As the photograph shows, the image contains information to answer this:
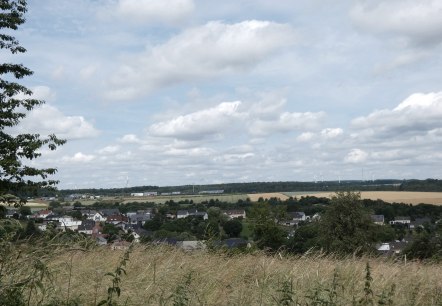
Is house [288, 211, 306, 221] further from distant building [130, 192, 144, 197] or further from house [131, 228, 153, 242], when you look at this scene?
house [131, 228, 153, 242]

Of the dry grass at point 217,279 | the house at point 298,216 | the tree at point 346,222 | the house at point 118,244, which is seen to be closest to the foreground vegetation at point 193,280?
the dry grass at point 217,279

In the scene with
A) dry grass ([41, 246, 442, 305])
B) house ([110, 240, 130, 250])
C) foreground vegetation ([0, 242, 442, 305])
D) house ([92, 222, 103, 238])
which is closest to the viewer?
foreground vegetation ([0, 242, 442, 305])

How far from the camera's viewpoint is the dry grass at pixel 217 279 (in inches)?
210

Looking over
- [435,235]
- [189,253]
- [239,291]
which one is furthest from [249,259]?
[435,235]

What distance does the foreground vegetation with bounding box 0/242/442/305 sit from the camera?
4602mm

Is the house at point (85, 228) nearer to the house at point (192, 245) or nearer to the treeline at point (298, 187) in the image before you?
the house at point (192, 245)

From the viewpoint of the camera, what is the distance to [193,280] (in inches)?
243

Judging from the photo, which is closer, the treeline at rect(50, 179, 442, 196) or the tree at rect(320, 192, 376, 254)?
the tree at rect(320, 192, 376, 254)

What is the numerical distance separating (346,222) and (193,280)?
112 feet

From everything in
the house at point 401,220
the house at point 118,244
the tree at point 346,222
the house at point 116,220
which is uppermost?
the house at point 118,244

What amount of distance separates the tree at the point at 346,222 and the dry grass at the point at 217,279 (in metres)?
29.2

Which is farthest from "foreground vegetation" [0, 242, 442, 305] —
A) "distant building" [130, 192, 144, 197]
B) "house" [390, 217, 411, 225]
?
"distant building" [130, 192, 144, 197]

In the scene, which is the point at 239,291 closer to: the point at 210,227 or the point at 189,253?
the point at 189,253

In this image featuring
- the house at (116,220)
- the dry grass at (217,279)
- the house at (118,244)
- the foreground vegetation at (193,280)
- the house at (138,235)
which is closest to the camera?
the foreground vegetation at (193,280)
